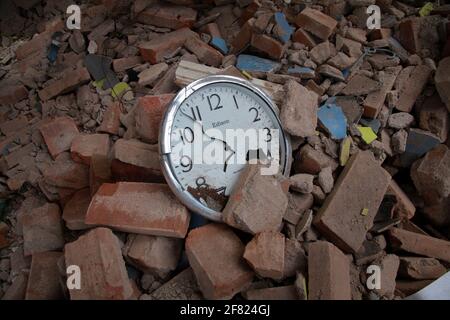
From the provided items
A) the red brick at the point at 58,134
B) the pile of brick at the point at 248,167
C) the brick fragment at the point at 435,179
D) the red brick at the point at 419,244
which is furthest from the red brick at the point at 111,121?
the brick fragment at the point at 435,179

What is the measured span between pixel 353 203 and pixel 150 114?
1063 mm

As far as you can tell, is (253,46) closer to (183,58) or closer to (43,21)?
(183,58)

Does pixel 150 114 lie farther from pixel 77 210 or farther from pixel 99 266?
pixel 99 266

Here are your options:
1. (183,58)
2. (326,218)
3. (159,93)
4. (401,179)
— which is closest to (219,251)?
(326,218)

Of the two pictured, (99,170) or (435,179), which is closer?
(99,170)

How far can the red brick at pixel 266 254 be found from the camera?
169 cm

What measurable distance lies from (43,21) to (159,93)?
4.47ft

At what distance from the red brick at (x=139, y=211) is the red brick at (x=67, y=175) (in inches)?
12.1

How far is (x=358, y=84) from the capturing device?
8.04 feet

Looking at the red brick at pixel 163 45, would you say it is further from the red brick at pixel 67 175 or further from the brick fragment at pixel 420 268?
the brick fragment at pixel 420 268

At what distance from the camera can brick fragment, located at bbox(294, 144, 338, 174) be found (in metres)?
2.09

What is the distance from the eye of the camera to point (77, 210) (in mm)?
2020

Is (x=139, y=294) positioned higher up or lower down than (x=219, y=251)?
lower down

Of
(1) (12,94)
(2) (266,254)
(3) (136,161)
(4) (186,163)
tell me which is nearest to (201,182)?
(4) (186,163)
